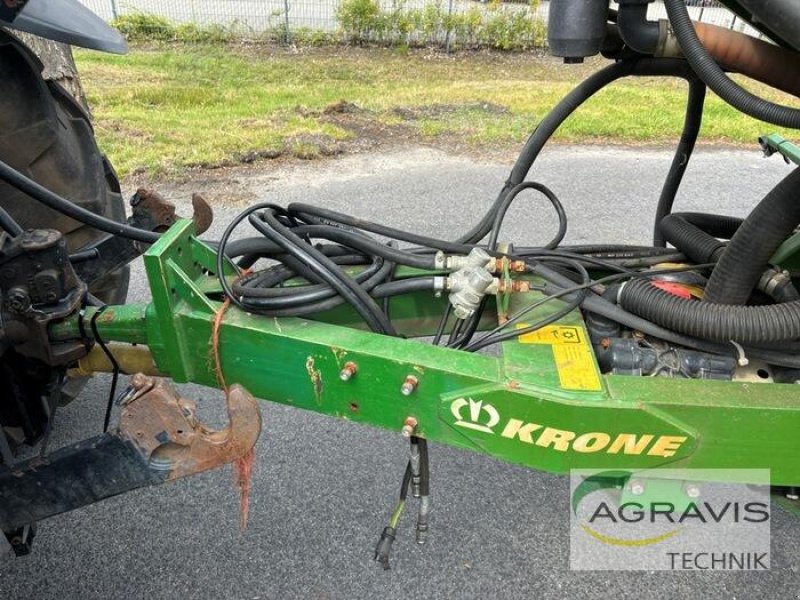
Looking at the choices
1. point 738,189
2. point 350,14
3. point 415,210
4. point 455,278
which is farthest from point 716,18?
point 455,278

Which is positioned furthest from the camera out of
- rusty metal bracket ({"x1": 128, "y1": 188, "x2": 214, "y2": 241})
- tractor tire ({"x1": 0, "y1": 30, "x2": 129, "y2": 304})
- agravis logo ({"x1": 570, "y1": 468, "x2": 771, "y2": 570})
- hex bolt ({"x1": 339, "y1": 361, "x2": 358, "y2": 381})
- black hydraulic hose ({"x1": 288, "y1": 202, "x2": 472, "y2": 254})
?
agravis logo ({"x1": 570, "y1": 468, "x2": 771, "y2": 570})

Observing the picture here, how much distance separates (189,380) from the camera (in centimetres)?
146

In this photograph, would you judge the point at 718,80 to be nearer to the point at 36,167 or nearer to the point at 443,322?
the point at 443,322

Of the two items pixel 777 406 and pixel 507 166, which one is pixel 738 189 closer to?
pixel 507 166

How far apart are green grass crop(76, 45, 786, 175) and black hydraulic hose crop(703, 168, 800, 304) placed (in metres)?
4.02

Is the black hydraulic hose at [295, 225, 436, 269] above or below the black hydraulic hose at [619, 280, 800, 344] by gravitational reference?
above

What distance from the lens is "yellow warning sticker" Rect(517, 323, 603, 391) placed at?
51.7 inches

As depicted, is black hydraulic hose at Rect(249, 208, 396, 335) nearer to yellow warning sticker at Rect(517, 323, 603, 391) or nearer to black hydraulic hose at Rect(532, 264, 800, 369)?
yellow warning sticker at Rect(517, 323, 603, 391)

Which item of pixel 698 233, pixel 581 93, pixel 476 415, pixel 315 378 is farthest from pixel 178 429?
pixel 698 233

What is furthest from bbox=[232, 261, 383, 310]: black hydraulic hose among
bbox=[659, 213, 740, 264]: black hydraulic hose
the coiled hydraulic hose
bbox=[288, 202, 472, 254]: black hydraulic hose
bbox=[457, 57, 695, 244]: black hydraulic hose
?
bbox=[659, 213, 740, 264]: black hydraulic hose

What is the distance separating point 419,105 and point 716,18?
5.86 meters

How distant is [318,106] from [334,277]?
5.59 metres

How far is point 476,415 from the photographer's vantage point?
1303mm

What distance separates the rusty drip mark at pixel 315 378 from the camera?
1.36 meters
